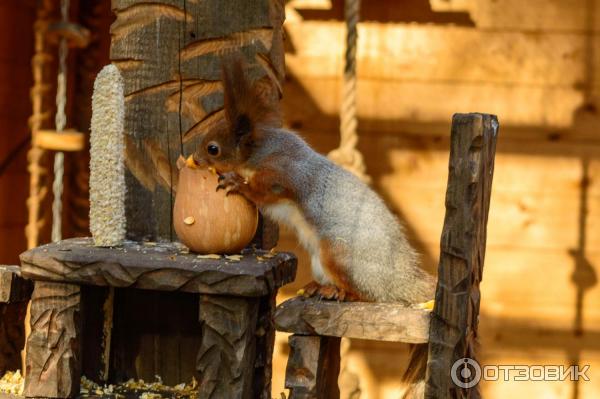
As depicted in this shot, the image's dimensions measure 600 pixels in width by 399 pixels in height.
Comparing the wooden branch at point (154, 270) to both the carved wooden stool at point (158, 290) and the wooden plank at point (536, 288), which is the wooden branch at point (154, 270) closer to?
the carved wooden stool at point (158, 290)

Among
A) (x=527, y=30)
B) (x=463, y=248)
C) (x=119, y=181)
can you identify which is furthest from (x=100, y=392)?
(x=527, y=30)

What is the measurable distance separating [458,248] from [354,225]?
0.97 ft

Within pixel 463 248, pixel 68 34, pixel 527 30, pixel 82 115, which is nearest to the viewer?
pixel 463 248

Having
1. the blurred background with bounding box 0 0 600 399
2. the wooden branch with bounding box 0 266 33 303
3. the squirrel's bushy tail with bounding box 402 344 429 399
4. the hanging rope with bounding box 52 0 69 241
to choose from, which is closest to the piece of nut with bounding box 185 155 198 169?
the wooden branch with bounding box 0 266 33 303

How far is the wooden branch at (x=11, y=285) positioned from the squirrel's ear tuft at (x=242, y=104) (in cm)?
50

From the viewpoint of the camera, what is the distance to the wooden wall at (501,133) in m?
3.10

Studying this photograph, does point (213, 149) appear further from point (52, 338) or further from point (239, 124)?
point (52, 338)

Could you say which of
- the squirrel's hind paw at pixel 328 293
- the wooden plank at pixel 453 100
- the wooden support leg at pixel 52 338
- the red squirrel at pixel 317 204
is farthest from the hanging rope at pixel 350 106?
the wooden support leg at pixel 52 338

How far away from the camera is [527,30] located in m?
3.10

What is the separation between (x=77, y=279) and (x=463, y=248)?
2.09 ft

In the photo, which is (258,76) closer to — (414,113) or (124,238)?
(124,238)

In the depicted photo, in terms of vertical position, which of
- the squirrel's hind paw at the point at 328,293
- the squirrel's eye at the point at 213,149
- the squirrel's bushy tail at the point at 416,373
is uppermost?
the squirrel's eye at the point at 213,149

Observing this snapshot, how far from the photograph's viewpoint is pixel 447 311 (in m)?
1.55

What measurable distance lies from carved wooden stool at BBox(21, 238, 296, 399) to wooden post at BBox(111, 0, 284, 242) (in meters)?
0.12
